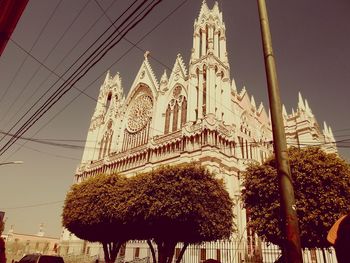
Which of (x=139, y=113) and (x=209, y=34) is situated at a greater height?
(x=209, y=34)

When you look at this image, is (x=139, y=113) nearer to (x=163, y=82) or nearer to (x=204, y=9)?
(x=163, y=82)

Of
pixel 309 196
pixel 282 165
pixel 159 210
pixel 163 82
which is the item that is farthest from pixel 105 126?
pixel 282 165

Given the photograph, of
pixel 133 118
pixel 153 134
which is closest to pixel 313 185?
pixel 153 134

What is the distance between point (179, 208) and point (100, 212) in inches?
318

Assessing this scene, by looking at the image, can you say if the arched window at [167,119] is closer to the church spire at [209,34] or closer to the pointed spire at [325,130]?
the church spire at [209,34]

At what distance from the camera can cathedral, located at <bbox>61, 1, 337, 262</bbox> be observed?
109 ft

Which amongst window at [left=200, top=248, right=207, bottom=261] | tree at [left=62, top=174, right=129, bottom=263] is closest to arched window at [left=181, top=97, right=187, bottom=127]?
tree at [left=62, top=174, right=129, bottom=263]

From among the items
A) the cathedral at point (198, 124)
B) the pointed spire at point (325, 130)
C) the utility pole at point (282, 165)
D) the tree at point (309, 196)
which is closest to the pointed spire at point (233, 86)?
the cathedral at point (198, 124)

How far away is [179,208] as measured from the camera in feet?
62.4

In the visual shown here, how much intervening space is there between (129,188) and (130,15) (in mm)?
17298

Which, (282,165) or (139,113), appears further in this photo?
(139,113)

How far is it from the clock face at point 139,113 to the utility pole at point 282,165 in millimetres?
40606

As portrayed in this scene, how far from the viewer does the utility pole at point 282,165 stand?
359cm

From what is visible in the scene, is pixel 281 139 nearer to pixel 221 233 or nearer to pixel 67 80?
pixel 67 80
